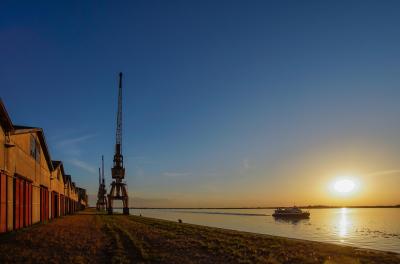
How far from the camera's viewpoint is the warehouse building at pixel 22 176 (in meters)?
23.3

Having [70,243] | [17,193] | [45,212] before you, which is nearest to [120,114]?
[45,212]

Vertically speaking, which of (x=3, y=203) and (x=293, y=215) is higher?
(x=3, y=203)

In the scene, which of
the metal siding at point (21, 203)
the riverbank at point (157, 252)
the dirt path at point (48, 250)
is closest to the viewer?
the dirt path at point (48, 250)

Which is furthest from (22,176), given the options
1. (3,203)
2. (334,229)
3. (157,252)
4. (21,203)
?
(334,229)

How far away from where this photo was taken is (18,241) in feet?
67.2

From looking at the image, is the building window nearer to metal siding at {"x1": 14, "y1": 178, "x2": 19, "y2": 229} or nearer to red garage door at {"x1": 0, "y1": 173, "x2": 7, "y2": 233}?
metal siding at {"x1": 14, "y1": 178, "x2": 19, "y2": 229}

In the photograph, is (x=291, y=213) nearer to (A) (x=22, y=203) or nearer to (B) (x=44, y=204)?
(B) (x=44, y=204)

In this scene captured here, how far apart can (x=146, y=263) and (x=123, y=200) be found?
66309mm

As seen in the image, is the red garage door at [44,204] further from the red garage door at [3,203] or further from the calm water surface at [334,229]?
the calm water surface at [334,229]

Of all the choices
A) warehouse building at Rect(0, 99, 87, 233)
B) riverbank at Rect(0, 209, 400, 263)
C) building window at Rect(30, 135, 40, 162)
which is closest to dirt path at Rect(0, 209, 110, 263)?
riverbank at Rect(0, 209, 400, 263)

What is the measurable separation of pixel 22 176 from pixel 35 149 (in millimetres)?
7115

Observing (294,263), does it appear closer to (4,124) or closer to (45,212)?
(4,124)

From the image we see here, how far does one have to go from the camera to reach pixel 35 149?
113 feet

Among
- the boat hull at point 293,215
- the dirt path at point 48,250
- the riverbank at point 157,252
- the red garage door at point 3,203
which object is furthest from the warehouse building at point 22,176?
the boat hull at point 293,215
